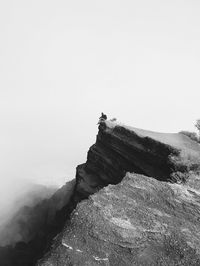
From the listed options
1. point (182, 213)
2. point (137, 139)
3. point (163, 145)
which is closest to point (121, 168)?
point (137, 139)

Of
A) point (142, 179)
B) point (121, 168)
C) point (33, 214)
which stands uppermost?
point (142, 179)

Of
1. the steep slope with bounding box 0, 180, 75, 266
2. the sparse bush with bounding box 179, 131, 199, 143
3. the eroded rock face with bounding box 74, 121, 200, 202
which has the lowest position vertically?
the steep slope with bounding box 0, 180, 75, 266

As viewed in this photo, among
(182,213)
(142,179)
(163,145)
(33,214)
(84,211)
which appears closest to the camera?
(84,211)

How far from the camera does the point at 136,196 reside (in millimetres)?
11992

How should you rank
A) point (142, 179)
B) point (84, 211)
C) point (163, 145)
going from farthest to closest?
1. point (163, 145)
2. point (142, 179)
3. point (84, 211)

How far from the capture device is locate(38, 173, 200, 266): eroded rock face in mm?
8641

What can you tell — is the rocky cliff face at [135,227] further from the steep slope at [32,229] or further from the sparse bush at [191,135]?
the steep slope at [32,229]

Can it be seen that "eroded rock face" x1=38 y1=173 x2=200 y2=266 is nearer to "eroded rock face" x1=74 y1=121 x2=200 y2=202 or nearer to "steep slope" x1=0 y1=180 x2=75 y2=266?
"eroded rock face" x1=74 y1=121 x2=200 y2=202

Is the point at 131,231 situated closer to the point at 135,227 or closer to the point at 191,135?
the point at 135,227

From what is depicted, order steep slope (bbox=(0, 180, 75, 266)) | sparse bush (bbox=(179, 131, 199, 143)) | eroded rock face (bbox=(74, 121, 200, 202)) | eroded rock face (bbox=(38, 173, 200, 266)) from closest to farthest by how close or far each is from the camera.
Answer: eroded rock face (bbox=(38, 173, 200, 266))
eroded rock face (bbox=(74, 121, 200, 202))
sparse bush (bbox=(179, 131, 199, 143))
steep slope (bbox=(0, 180, 75, 266))

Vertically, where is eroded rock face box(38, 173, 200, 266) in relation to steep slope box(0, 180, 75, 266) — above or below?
above

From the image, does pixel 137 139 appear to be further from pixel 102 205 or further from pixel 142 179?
pixel 102 205

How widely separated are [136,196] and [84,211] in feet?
8.25

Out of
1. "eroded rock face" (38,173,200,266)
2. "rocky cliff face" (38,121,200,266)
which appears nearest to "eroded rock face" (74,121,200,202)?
"rocky cliff face" (38,121,200,266)
